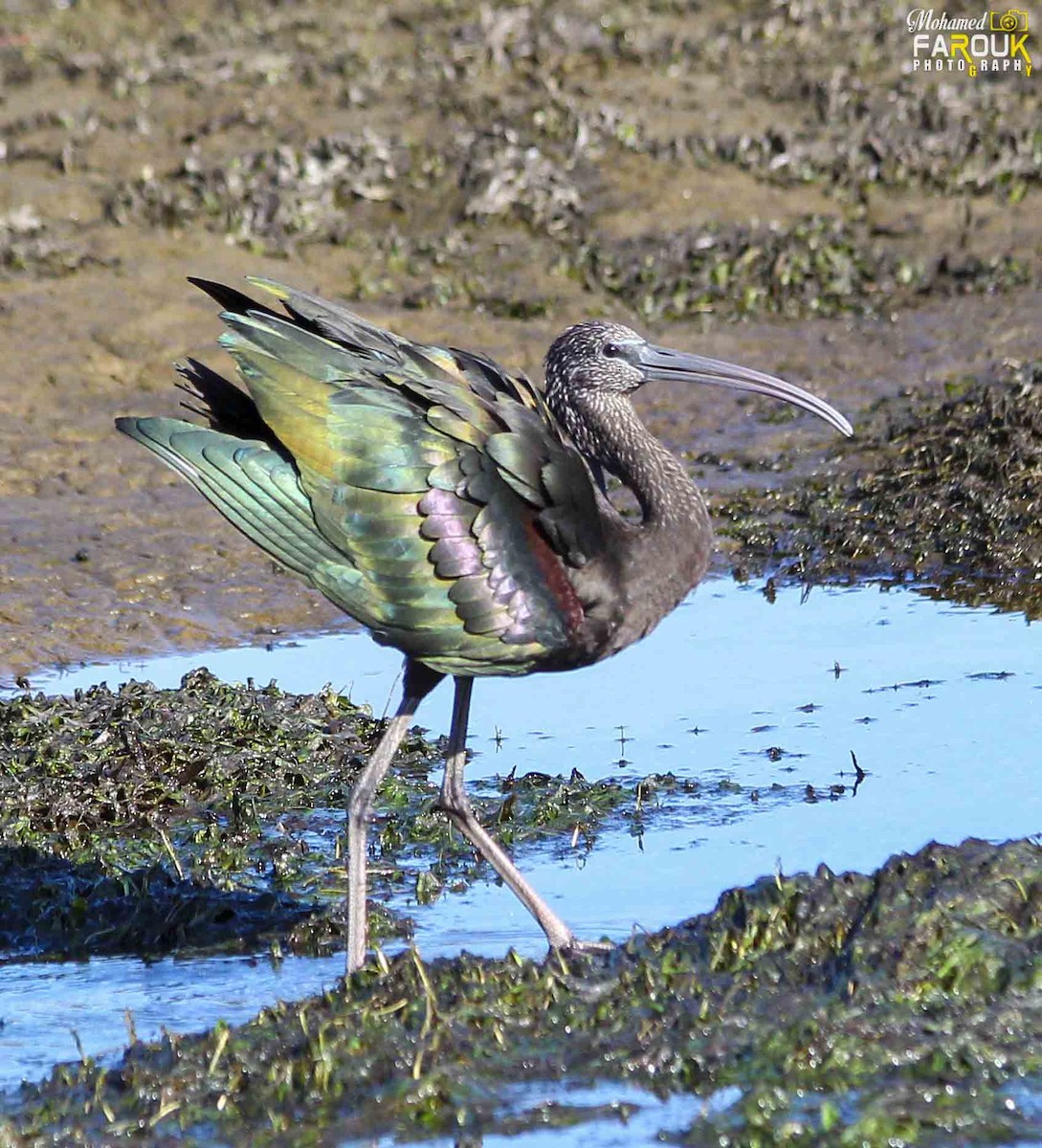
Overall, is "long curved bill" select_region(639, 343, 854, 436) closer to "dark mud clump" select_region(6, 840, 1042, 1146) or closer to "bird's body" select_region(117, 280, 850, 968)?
"bird's body" select_region(117, 280, 850, 968)

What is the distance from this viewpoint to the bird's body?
5.84 meters

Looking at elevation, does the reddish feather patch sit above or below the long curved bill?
below

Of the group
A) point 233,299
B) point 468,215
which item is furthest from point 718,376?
point 468,215

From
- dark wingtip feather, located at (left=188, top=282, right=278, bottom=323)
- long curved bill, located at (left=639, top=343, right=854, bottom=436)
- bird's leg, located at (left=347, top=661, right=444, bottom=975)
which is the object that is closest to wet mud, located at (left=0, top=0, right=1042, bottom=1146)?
bird's leg, located at (left=347, top=661, right=444, bottom=975)

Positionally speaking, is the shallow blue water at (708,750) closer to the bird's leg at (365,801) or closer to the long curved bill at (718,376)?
the bird's leg at (365,801)

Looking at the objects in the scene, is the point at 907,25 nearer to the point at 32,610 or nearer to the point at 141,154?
the point at 141,154

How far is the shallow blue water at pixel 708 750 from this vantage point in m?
6.10

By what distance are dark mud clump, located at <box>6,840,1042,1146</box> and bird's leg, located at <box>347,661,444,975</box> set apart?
0.60m

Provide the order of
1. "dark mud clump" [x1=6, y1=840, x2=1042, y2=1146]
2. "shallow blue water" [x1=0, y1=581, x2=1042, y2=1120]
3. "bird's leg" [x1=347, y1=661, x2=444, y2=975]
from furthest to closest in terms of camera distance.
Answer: "shallow blue water" [x1=0, y1=581, x2=1042, y2=1120]
"bird's leg" [x1=347, y1=661, x2=444, y2=975]
"dark mud clump" [x1=6, y1=840, x2=1042, y2=1146]

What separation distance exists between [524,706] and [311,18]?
10.5 meters

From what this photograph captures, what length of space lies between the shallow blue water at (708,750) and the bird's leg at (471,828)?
156mm

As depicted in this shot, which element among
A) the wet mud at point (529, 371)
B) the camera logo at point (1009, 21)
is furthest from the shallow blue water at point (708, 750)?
the camera logo at point (1009, 21)

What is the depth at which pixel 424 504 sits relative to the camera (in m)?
5.85

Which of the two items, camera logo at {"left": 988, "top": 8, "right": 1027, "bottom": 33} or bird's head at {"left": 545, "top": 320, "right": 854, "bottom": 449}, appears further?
camera logo at {"left": 988, "top": 8, "right": 1027, "bottom": 33}
